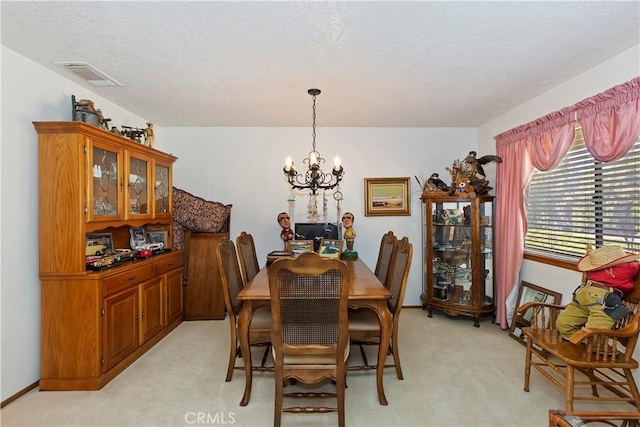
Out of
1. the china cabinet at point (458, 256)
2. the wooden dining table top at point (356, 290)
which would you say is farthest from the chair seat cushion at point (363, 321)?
the china cabinet at point (458, 256)

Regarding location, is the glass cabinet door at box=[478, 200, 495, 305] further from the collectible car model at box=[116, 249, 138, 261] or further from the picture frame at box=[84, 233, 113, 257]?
the picture frame at box=[84, 233, 113, 257]

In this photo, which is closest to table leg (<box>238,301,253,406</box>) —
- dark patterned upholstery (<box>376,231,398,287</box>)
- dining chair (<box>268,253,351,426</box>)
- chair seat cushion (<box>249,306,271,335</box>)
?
chair seat cushion (<box>249,306,271,335</box>)

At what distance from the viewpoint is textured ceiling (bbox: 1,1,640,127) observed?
1735 millimetres

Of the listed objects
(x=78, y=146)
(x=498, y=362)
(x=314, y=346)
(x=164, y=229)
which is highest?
(x=78, y=146)

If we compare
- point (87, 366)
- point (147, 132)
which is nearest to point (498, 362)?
point (87, 366)

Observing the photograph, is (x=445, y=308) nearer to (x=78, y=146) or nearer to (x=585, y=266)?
(x=585, y=266)

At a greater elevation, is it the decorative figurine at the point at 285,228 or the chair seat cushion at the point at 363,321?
the decorative figurine at the point at 285,228

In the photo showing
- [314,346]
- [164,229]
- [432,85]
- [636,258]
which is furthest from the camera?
[164,229]

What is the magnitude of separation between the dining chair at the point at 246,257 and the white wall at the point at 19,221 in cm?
151

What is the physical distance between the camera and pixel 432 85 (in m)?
2.79

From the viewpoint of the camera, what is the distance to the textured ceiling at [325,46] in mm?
1735

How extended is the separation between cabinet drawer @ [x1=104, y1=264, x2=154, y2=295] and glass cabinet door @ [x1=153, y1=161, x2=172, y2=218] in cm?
63

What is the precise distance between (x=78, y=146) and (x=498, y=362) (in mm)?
3862

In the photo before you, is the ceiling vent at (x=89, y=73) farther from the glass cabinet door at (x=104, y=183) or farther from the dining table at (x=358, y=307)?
the dining table at (x=358, y=307)
